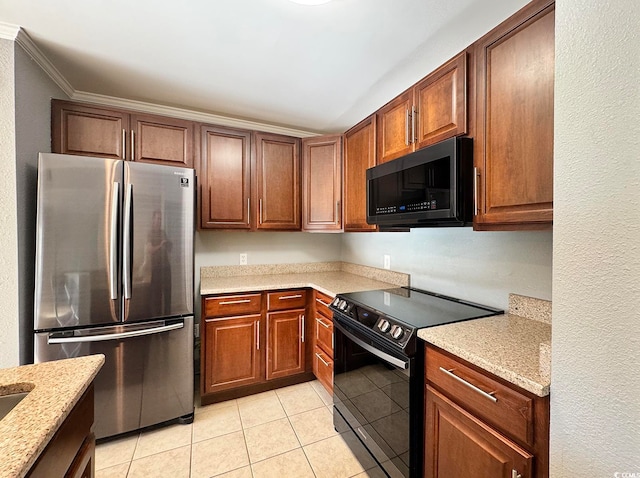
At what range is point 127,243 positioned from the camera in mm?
1761

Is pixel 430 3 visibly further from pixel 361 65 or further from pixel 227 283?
pixel 227 283

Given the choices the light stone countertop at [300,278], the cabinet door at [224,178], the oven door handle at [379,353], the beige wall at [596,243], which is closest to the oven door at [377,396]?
the oven door handle at [379,353]

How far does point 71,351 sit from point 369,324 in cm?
178

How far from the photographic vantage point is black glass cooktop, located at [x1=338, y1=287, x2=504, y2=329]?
1417 millimetres

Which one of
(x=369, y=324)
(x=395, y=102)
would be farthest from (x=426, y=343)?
(x=395, y=102)

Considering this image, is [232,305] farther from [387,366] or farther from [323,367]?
[387,366]

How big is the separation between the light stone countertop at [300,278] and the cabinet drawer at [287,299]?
6cm

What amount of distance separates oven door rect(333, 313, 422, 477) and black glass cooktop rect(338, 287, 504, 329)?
0.16 m

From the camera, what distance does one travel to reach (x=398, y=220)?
1648 millimetres

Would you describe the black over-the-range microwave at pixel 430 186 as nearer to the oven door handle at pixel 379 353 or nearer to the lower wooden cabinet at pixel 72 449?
the oven door handle at pixel 379 353

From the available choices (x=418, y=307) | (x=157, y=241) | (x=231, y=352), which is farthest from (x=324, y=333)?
(x=157, y=241)

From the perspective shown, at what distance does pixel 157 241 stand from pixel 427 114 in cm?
185

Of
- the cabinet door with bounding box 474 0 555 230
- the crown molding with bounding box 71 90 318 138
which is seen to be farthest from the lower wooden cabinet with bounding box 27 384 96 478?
the crown molding with bounding box 71 90 318 138

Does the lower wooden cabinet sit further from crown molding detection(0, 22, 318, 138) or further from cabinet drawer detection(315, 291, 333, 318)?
crown molding detection(0, 22, 318, 138)
